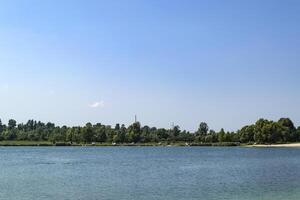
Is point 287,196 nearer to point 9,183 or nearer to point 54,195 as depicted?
point 54,195

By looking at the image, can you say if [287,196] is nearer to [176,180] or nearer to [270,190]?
[270,190]

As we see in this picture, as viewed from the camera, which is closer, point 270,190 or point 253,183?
point 270,190

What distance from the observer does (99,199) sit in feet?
135

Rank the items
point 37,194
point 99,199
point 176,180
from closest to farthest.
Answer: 1. point 99,199
2. point 37,194
3. point 176,180

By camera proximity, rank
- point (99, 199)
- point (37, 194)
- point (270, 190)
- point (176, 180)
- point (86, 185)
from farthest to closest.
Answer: point (176, 180), point (86, 185), point (270, 190), point (37, 194), point (99, 199)

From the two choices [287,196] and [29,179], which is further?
[29,179]

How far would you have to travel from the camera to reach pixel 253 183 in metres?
55.0

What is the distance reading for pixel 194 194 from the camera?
4462 cm

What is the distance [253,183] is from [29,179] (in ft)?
84.4

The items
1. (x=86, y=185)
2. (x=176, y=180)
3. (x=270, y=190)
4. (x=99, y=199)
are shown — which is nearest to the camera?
(x=99, y=199)

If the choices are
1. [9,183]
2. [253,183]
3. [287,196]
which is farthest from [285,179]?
[9,183]

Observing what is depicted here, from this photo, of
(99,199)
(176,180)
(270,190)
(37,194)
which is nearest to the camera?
(99,199)

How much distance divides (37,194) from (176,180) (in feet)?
61.8

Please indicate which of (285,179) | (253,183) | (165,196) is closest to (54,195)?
(165,196)
